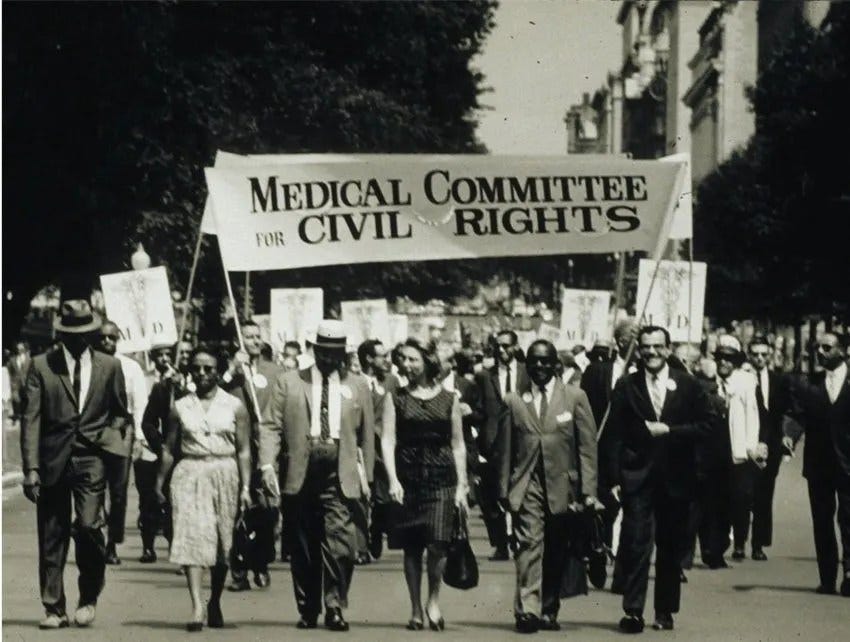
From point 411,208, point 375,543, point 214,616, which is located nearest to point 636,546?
point 214,616

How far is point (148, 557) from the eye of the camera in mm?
17578

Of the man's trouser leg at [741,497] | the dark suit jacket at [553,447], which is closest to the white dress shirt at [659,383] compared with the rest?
the dark suit jacket at [553,447]

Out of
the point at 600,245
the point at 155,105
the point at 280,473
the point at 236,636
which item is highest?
the point at 155,105

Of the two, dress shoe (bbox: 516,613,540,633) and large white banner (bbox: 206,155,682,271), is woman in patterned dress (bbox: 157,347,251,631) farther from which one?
dress shoe (bbox: 516,613,540,633)

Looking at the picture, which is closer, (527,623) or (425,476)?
(527,623)

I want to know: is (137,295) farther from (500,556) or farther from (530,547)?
(530,547)

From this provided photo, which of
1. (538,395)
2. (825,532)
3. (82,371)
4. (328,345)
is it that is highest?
(328,345)

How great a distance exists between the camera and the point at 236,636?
1202 cm

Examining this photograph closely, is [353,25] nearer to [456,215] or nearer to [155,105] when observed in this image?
[155,105]

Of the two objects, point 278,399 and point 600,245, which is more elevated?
point 600,245

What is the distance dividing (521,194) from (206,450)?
2.63 metres

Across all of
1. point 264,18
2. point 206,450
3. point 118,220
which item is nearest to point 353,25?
point 264,18

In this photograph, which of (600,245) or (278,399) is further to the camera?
(600,245)

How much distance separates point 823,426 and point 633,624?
331 cm
